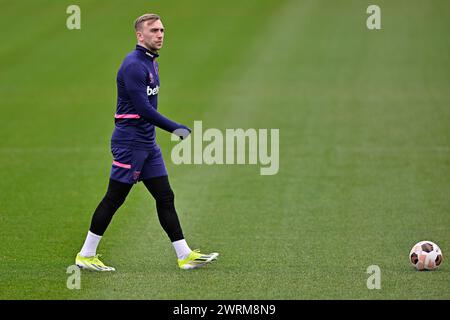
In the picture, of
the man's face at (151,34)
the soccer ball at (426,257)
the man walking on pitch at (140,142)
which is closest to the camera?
the man walking on pitch at (140,142)

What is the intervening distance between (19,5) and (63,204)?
21.5m

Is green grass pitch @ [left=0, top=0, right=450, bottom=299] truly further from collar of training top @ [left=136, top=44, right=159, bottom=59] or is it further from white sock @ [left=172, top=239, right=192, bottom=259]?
collar of training top @ [left=136, top=44, right=159, bottom=59]

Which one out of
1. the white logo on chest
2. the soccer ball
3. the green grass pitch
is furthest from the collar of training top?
the soccer ball

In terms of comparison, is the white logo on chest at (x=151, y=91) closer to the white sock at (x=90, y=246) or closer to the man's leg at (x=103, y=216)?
the man's leg at (x=103, y=216)

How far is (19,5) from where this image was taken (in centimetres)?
3362

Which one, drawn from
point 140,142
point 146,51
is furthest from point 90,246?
point 146,51

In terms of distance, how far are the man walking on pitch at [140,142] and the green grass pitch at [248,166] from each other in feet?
1.14

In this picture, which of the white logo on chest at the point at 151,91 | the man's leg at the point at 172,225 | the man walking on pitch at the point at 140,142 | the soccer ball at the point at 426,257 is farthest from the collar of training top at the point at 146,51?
the soccer ball at the point at 426,257

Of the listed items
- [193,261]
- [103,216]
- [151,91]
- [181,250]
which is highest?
[151,91]

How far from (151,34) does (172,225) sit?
200cm

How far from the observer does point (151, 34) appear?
9.69 m

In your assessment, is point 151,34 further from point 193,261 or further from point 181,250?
point 193,261

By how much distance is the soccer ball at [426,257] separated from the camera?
985 centimetres

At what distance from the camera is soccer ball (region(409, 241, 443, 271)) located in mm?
9852
